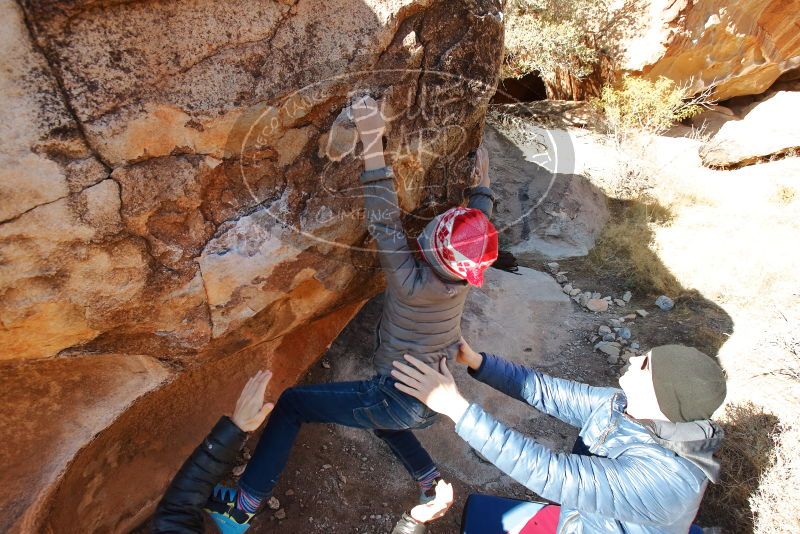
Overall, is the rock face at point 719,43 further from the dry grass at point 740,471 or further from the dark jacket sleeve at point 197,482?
the dark jacket sleeve at point 197,482

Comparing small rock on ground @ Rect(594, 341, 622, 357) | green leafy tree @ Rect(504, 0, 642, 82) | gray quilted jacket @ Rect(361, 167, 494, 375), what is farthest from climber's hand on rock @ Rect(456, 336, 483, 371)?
green leafy tree @ Rect(504, 0, 642, 82)

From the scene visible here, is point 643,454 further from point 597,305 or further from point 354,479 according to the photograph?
point 597,305

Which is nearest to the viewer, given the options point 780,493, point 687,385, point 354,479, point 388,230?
point 687,385

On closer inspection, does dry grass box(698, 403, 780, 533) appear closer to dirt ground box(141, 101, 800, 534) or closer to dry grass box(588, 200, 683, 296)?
dirt ground box(141, 101, 800, 534)

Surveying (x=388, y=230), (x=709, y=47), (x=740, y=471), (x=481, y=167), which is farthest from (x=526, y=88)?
(x=388, y=230)

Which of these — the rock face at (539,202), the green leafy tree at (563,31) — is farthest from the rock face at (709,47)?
the rock face at (539,202)

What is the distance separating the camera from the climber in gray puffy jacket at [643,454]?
1.43m

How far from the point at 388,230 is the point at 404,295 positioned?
216 mm

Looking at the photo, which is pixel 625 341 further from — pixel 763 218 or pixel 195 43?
pixel 195 43

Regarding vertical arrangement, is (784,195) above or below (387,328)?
below

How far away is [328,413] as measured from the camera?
1959mm

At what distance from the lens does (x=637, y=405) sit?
1.54 m

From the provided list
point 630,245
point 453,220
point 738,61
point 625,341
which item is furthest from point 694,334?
point 738,61

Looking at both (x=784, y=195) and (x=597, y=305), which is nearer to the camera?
(x=597, y=305)
